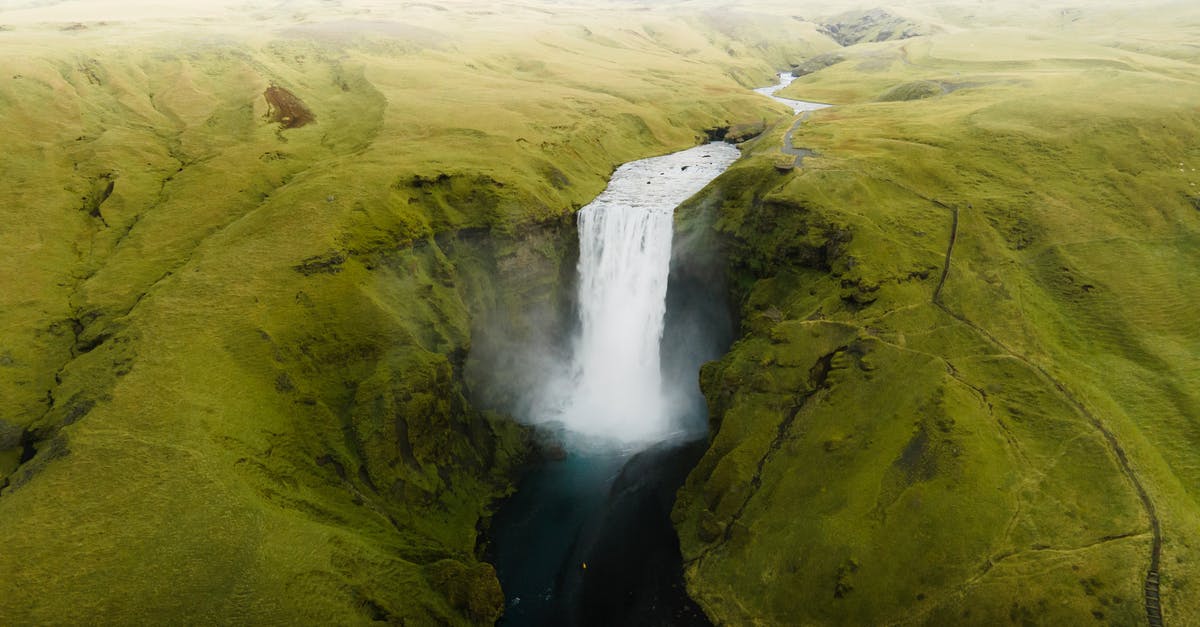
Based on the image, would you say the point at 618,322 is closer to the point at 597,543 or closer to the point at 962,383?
the point at 597,543

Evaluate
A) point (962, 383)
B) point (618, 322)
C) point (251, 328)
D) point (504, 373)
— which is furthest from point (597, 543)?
point (251, 328)

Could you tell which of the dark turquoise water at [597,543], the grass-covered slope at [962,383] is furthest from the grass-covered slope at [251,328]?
the grass-covered slope at [962,383]

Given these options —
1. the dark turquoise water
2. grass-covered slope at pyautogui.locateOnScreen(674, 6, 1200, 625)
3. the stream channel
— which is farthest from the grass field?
the stream channel

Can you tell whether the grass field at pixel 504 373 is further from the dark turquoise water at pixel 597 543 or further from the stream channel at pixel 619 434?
the stream channel at pixel 619 434

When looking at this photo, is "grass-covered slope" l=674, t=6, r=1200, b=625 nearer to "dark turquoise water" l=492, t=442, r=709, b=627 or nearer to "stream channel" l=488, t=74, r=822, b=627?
"dark turquoise water" l=492, t=442, r=709, b=627

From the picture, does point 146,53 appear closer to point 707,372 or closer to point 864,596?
point 707,372

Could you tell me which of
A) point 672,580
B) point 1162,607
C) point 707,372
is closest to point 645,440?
point 707,372
